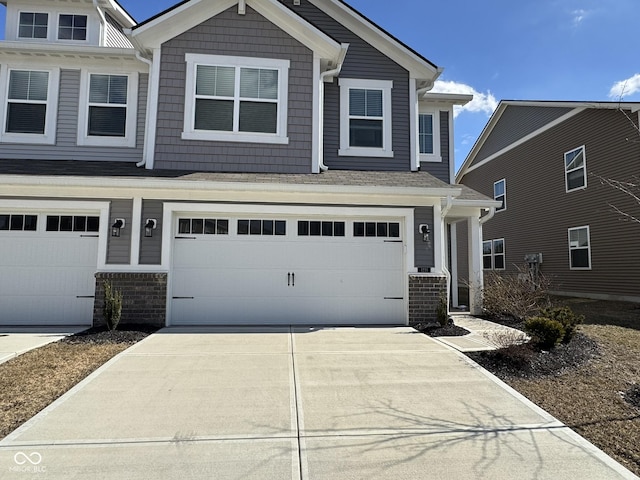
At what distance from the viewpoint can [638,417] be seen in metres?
3.96

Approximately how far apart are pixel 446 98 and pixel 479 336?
670 cm

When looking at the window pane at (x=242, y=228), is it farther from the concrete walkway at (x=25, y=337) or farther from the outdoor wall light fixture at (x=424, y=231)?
the outdoor wall light fixture at (x=424, y=231)

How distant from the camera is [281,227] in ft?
27.2

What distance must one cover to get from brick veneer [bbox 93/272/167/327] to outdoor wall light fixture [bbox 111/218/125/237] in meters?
0.76

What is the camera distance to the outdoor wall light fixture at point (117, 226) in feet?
25.4

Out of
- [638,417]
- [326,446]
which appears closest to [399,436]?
[326,446]

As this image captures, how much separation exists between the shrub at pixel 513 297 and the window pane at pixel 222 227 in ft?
19.8

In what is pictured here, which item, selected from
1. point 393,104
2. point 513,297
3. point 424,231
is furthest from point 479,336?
point 393,104

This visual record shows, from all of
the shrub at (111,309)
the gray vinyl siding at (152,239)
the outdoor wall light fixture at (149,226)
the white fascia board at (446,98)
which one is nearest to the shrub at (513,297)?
the white fascia board at (446,98)

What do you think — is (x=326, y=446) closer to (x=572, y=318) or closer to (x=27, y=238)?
(x=572, y=318)

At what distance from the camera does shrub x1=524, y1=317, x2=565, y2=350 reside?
223 inches

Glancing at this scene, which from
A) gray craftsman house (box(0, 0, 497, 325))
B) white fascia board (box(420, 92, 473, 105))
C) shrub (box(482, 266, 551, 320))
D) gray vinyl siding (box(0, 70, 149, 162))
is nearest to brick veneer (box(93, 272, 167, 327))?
gray craftsman house (box(0, 0, 497, 325))

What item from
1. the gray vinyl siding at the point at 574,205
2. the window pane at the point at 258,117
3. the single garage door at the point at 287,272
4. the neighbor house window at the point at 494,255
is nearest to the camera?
the single garage door at the point at 287,272

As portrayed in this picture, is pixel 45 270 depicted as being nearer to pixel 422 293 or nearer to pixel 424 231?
pixel 422 293
